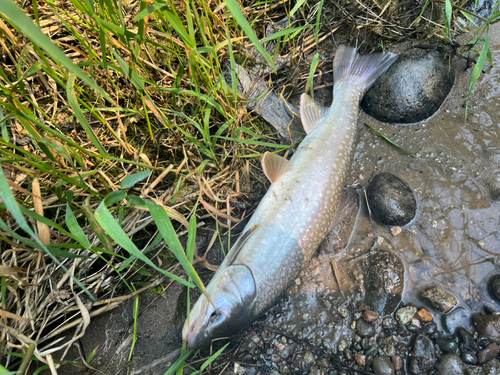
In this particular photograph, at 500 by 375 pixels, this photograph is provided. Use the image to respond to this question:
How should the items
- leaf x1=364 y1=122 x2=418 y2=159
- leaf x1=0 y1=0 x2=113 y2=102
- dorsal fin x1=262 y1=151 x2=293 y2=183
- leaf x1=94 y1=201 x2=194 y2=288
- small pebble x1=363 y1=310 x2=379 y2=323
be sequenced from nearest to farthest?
leaf x1=0 y1=0 x2=113 y2=102
leaf x1=94 y1=201 x2=194 y2=288
small pebble x1=363 y1=310 x2=379 y2=323
dorsal fin x1=262 y1=151 x2=293 y2=183
leaf x1=364 y1=122 x2=418 y2=159

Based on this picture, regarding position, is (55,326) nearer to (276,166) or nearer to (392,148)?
(276,166)

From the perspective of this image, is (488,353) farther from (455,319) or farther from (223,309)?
(223,309)

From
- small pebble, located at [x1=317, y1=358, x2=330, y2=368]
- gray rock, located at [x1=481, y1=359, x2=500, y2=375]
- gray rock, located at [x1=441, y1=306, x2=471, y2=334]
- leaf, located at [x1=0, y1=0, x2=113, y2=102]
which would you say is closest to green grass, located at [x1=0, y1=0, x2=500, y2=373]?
leaf, located at [x1=0, y1=0, x2=113, y2=102]

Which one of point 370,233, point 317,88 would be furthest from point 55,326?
point 317,88

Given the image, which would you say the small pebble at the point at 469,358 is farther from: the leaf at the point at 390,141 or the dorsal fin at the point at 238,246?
the dorsal fin at the point at 238,246

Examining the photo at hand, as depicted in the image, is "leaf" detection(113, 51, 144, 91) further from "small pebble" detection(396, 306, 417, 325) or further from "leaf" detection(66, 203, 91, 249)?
"small pebble" detection(396, 306, 417, 325)

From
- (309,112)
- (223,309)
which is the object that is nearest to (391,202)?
(309,112)

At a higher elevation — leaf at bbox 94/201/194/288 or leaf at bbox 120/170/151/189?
leaf at bbox 120/170/151/189
